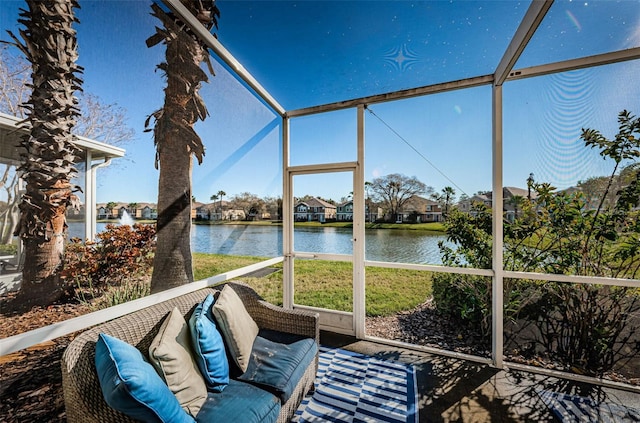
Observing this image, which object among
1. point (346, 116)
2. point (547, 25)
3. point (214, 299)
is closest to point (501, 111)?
point (547, 25)

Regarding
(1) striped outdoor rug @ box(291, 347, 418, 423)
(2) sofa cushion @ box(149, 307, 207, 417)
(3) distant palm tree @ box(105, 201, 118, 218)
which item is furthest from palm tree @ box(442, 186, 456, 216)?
(3) distant palm tree @ box(105, 201, 118, 218)

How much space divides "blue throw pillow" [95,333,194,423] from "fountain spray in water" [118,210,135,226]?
668mm

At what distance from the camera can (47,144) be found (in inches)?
44.9

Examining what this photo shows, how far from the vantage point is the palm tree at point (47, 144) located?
3.56 feet

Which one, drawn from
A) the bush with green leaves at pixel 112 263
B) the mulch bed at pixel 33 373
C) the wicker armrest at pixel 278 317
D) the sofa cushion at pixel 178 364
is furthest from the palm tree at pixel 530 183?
the mulch bed at pixel 33 373

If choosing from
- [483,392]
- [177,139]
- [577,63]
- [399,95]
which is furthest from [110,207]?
[577,63]

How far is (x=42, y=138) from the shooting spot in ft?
3.67

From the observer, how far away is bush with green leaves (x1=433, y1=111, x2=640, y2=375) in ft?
7.02

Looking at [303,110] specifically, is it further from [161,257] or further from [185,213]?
[161,257]

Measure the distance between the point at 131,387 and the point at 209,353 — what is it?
57 cm

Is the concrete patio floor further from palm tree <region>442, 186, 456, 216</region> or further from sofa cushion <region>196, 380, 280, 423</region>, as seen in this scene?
palm tree <region>442, 186, 456, 216</region>

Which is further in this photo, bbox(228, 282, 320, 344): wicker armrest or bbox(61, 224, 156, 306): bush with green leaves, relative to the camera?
bbox(228, 282, 320, 344): wicker armrest

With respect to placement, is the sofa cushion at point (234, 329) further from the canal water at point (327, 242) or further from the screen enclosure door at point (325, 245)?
the screen enclosure door at point (325, 245)

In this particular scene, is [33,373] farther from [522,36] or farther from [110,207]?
[522,36]
